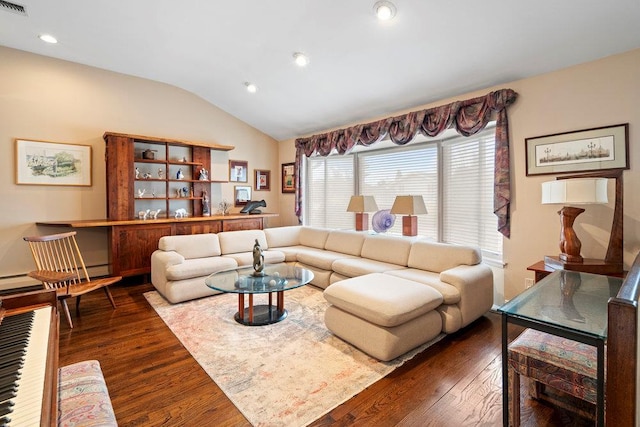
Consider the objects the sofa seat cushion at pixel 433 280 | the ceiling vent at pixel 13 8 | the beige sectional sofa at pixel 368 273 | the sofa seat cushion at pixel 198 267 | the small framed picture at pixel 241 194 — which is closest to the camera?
the beige sectional sofa at pixel 368 273

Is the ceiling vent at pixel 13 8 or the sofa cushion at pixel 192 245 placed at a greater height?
the ceiling vent at pixel 13 8

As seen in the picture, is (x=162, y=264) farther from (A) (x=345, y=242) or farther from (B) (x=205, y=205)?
(A) (x=345, y=242)

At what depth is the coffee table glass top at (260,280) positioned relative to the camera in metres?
2.69

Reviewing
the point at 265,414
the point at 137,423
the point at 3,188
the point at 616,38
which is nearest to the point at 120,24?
the point at 3,188

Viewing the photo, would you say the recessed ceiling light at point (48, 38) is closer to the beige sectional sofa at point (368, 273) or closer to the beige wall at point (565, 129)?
the beige sectional sofa at point (368, 273)

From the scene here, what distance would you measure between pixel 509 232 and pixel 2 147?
6.26 meters

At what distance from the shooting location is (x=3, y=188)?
383 centimetres

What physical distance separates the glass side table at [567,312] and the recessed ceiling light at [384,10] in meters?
2.45

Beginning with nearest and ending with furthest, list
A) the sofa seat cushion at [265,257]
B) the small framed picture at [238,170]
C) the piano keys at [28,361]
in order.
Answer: the piano keys at [28,361]
the sofa seat cushion at [265,257]
the small framed picture at [238,170]

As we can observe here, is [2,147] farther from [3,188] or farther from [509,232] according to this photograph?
[509,232]

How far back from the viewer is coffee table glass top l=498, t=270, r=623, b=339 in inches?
50.9

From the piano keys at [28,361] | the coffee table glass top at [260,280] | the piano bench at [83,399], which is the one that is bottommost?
the piano bench at [83,399]

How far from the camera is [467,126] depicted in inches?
132

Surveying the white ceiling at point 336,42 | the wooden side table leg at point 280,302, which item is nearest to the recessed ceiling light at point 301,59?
the white ceiling at point 336,42
